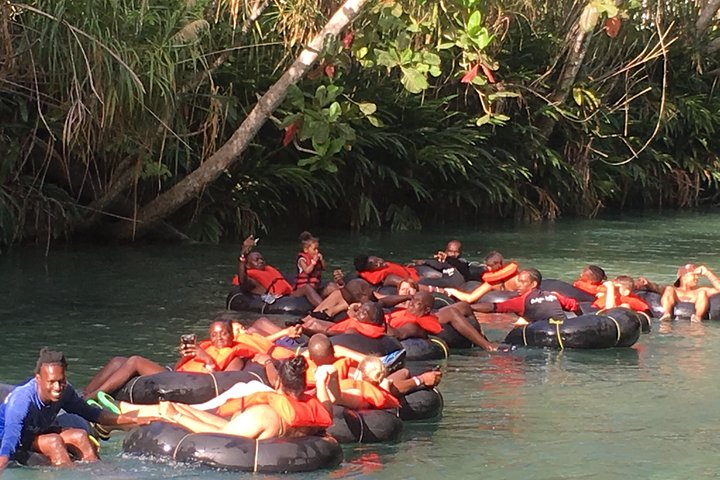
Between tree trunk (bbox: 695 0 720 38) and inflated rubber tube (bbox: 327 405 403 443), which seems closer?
inflated rubber tube (bbox: 327 405 403 443)

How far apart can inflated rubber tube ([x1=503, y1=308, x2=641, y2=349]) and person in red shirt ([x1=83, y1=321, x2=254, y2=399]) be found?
11.5ft

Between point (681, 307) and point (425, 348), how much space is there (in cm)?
387

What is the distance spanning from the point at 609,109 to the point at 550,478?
64.1 ft

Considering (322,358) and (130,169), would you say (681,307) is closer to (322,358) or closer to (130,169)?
(322,358)

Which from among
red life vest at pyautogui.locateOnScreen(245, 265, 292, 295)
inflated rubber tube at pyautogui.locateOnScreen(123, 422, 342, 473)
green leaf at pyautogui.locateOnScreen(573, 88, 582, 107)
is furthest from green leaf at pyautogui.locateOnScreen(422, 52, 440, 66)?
inflated rubber tube at pyautogui.locateOnScreen(123, 422, 342, 473)

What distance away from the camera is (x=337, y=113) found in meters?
16.8

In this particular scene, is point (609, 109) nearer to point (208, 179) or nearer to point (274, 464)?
point (208, 179)

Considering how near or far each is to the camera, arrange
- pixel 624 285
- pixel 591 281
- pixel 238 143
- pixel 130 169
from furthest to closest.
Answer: pixel 130 169 → pixel 238 143 → pixel 591 281 → pixel 624 285

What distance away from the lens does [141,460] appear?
25.1ft

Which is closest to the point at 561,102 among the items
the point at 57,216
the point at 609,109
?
the point at 609,109

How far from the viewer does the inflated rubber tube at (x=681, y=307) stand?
13.7 m

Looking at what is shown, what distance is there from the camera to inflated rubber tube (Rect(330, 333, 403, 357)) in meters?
10.1

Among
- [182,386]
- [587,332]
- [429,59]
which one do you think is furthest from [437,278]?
[182,386]

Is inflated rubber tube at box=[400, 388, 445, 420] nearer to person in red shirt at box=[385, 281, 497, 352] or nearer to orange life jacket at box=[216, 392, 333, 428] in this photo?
orange life jacket at box=[216, 392, 333, 428]
